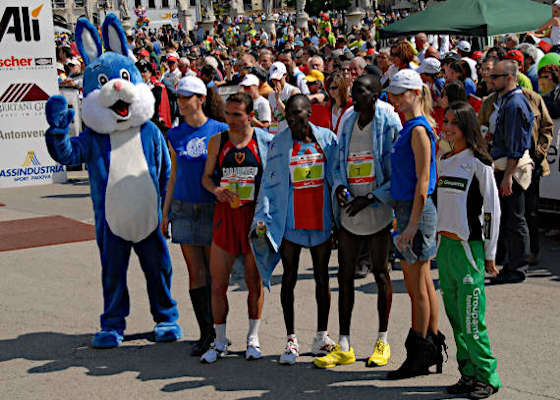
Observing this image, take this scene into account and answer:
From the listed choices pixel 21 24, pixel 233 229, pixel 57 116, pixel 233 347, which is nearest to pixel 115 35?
pixel 57 116

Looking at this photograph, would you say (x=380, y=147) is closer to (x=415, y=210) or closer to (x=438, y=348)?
(x=415, y=210)

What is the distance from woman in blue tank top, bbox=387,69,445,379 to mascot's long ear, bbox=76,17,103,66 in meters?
2.57

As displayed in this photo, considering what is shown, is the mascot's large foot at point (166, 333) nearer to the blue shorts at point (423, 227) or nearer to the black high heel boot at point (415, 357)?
the black high heel boot at point (415, 357)

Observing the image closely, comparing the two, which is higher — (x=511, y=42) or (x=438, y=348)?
(x=511, y=42)

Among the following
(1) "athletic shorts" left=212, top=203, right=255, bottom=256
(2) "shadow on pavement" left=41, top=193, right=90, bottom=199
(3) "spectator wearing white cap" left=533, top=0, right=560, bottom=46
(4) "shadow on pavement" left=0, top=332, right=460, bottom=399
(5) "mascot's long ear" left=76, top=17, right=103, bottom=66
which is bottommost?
(4) "shadow on pavement" left=0, top=332, right=460, bottom=399

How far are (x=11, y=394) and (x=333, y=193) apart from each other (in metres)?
2.41

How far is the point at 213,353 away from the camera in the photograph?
5.58 meters

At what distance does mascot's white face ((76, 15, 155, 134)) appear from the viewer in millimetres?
6020

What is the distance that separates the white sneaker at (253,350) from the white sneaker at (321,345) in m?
0.38

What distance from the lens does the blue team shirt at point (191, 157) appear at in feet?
18.9

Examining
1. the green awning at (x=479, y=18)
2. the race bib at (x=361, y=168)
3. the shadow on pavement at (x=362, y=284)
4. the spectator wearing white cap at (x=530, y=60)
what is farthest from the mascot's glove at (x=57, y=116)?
Result: the green awning at (x=479, y=18)

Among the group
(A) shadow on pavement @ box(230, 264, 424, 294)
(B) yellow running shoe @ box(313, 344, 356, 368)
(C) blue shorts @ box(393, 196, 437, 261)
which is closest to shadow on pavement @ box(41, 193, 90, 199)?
(A) shadow on pavement @ box(230, 264, 424, 294)

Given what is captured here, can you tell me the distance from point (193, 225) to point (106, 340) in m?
1.09

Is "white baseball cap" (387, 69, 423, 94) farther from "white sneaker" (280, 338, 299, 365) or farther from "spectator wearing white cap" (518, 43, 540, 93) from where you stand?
"spectator wearing white cap" (518, 43, 540, 93)
